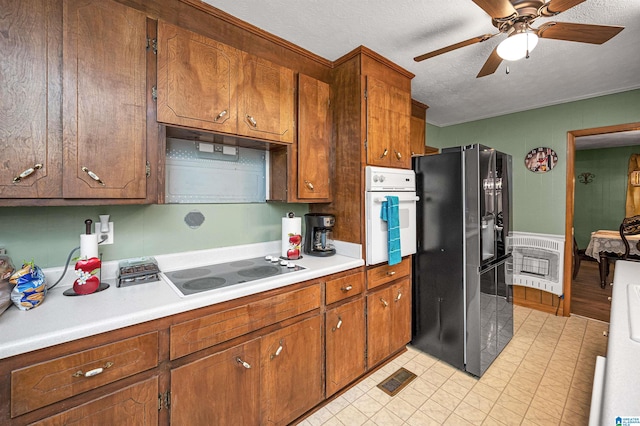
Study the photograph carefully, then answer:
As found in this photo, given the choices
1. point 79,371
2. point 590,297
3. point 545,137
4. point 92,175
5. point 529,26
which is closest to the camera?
point 79,371

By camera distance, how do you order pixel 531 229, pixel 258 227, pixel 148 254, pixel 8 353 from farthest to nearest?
pixel 531 229 < pixel 258 227 < pixel 148 254 < pixel 8 353

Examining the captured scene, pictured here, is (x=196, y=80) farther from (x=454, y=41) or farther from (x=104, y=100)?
(x=454, y=41)

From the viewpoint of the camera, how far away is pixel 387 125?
2.27m

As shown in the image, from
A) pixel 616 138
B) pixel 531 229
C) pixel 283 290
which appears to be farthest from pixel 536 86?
pixel 616 138

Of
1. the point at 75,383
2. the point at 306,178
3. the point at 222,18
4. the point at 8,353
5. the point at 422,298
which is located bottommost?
the point at 422,298

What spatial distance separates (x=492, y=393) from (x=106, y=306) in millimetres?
2463

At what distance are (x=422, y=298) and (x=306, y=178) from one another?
151cm

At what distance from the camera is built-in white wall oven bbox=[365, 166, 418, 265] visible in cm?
210

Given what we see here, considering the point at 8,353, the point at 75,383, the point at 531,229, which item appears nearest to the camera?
the point at 8,353

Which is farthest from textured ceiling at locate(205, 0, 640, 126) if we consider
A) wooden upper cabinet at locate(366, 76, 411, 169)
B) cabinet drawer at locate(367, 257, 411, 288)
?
cabinet drawer at locate(367, 257, 411, 288)

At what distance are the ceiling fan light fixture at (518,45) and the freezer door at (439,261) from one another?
0.73 metres

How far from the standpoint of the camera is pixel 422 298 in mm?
2504

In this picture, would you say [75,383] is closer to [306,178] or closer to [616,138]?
[306,178]

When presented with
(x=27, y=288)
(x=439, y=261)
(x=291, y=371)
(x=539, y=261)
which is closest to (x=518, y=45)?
(x=439, y=261)
